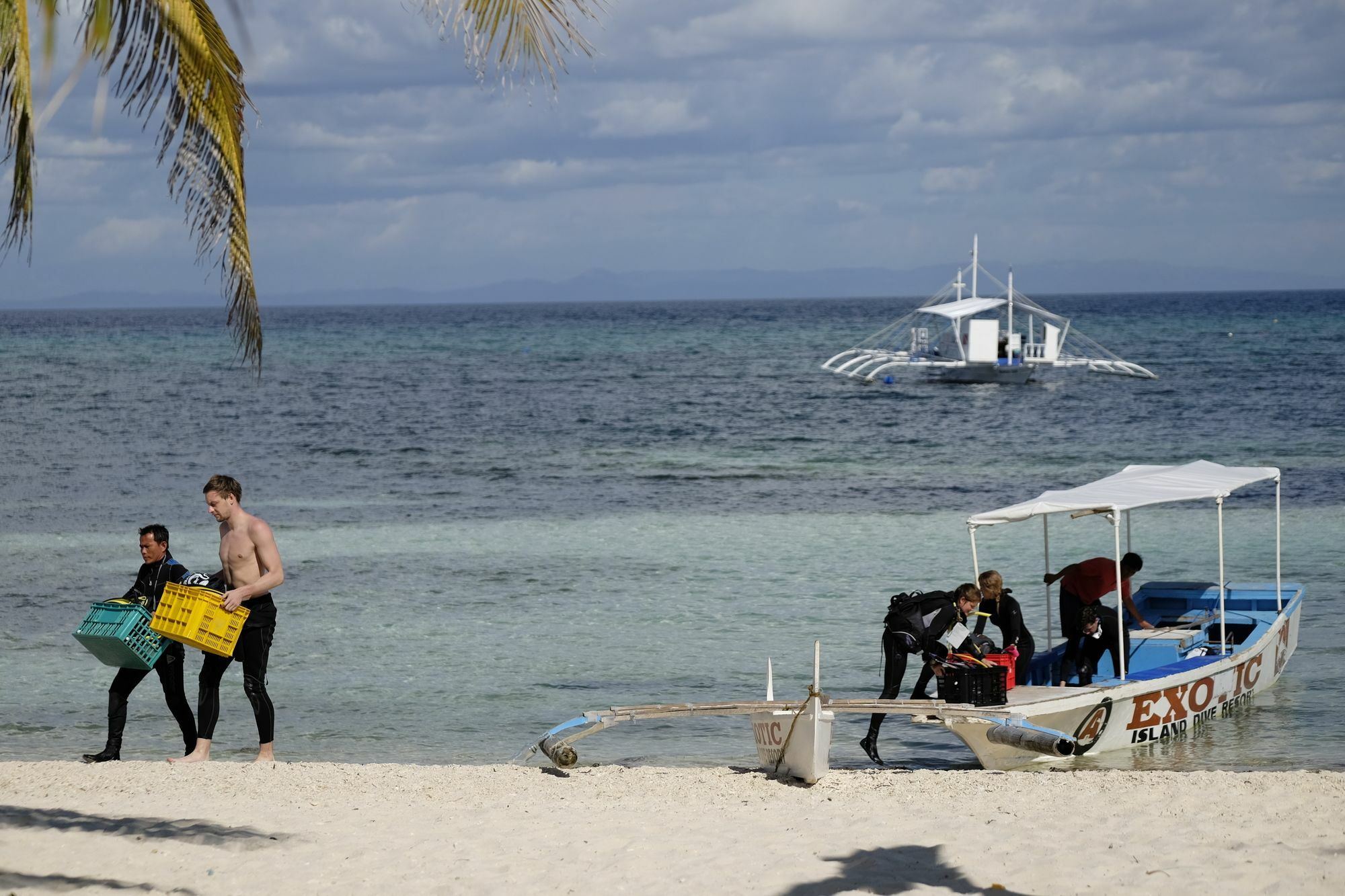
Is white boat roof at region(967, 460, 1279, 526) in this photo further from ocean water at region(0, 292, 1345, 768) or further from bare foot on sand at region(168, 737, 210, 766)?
bare foot on sand at region(168, 737, 210, 766)

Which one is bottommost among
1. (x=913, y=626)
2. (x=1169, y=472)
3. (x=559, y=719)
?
(x=559, y=719)

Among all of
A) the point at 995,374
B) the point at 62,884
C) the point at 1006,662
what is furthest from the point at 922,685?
the point at 995,374

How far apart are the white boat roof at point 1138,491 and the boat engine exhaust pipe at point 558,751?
3.31 m

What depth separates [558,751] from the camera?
8.84 m

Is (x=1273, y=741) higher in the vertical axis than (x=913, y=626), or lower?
lower

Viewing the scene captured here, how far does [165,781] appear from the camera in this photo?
321 inches

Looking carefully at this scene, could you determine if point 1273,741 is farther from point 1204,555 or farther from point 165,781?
point 1204,555

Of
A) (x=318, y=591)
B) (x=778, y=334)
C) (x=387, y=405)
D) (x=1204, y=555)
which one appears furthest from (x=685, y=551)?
(x=778, y=334)

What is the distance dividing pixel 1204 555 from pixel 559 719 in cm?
1124

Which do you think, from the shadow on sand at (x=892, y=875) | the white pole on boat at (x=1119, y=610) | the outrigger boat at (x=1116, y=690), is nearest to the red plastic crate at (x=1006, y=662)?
the outrigger boat at (x=1116, y=690)

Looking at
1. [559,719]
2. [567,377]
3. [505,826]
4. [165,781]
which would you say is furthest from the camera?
[567,377]

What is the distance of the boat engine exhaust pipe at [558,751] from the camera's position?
29.0 feet

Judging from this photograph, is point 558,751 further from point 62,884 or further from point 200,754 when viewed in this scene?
point 62,884

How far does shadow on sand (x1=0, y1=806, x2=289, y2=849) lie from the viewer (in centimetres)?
686
